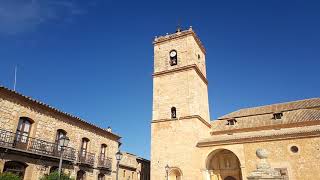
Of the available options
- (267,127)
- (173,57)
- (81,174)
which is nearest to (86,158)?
(81,174)

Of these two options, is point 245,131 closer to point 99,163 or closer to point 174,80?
point 174,80

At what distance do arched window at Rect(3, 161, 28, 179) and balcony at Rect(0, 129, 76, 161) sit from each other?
810 millimetres

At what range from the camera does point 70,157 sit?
18.8 metres

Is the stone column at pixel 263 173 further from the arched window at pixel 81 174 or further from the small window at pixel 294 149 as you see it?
the arched window at pixel 81 174

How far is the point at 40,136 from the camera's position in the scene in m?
17.3

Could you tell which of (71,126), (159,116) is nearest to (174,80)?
(159,116)

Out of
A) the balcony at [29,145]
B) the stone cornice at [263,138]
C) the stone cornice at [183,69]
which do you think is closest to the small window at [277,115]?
the stone cornice at [263,138]

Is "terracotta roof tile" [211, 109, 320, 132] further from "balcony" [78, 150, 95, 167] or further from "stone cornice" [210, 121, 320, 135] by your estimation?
"balcony" [78, 150, 95, 167]

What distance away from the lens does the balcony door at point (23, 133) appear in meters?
15.8

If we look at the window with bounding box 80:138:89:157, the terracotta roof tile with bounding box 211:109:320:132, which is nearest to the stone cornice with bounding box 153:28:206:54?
the terracotta roof tile with bounding box 211:109:320:132

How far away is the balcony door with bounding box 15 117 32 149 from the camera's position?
15.8m

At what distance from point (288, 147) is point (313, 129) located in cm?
211

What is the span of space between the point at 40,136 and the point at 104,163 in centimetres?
676

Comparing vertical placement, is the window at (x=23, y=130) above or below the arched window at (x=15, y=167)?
above
